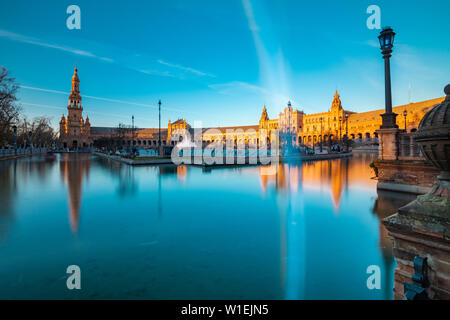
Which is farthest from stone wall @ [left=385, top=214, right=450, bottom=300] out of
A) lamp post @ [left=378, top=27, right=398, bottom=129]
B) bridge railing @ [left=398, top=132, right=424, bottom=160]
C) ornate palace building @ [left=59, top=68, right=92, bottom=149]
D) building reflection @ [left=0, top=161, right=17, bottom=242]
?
ornate palace building @ [left=59, top=68, right=92, bottom=149]

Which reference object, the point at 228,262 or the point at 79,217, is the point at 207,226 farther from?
the point at 79,217

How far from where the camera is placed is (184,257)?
4.64 meters

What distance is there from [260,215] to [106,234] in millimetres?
4427

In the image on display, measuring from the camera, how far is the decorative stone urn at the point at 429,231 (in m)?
2.59

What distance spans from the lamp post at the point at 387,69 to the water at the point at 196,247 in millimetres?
4012

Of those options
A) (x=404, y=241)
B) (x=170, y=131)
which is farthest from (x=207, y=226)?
(x=170, y=131)

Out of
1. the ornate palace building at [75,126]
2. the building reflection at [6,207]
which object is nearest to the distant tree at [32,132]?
the ornate palace building at [75,126]

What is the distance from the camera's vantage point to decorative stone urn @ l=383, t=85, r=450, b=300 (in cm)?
259

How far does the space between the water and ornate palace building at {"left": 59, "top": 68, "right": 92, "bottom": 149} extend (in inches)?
4556

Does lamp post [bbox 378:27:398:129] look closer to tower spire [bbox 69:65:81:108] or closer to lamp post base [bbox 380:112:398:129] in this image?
lamp post base [bbox 380:112:398:129]

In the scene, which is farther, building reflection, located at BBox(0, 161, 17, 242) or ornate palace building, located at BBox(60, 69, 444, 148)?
ornate palace building, located at BBox(60, 69, 444, 148)

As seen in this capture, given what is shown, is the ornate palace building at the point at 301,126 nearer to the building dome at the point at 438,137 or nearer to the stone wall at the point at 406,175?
the stone wall at the point at 406,175

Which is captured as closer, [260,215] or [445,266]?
[445,266]
